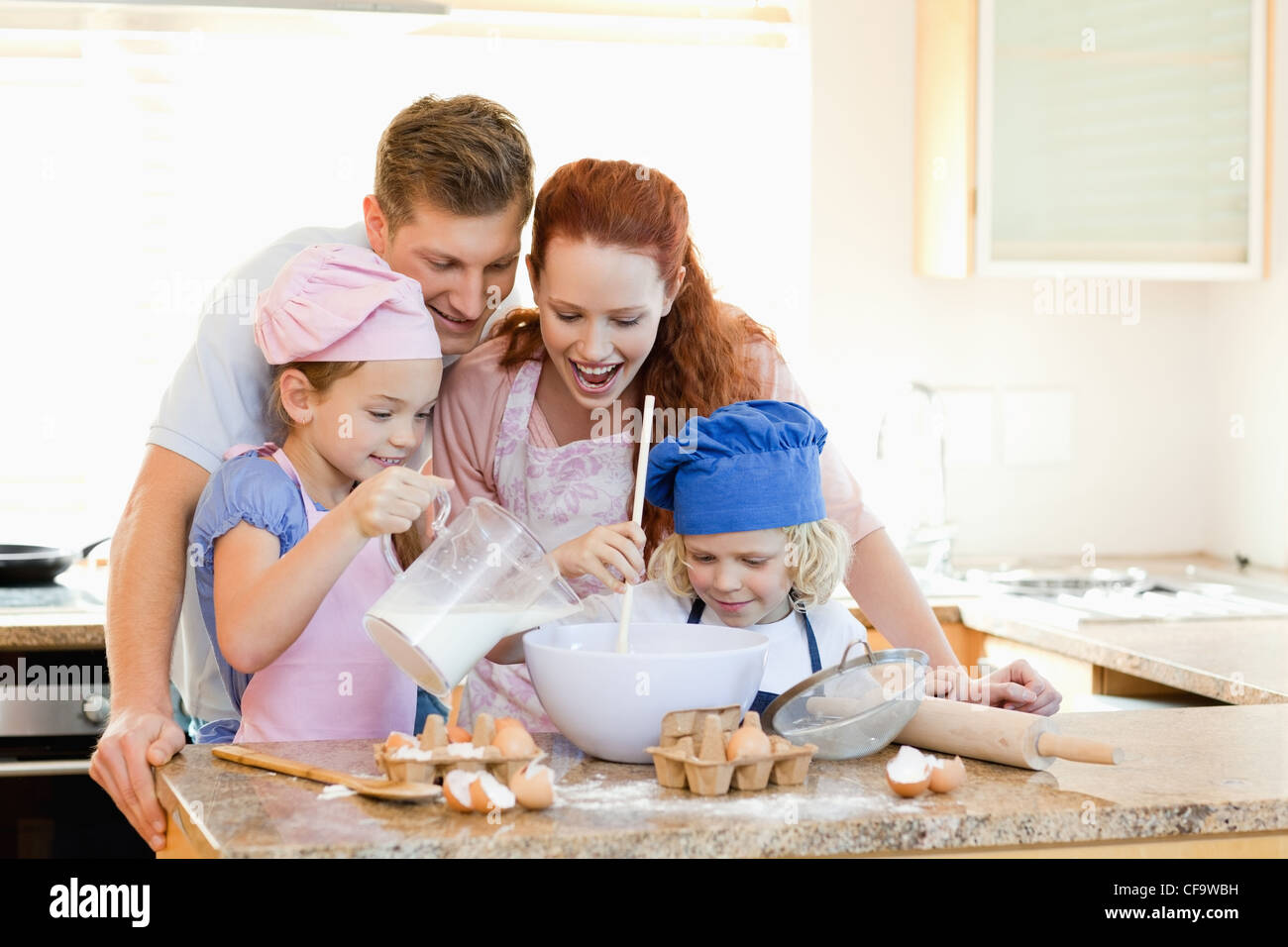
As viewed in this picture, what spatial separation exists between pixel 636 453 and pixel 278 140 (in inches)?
63.6

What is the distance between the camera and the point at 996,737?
119 centimetres

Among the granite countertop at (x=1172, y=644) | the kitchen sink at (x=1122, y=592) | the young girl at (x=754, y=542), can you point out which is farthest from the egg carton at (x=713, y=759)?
the kitchen sink at (x=1122, y=592)

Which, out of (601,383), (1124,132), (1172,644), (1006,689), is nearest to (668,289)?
(601,383)

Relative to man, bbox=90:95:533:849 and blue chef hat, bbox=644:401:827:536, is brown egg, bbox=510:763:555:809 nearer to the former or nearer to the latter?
blue chef hat, bbox=644:401:827:536

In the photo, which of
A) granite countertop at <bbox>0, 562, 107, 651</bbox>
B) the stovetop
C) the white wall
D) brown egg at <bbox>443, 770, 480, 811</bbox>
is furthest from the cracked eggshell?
the white wall

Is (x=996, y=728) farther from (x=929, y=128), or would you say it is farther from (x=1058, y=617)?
(x=929, y=128)

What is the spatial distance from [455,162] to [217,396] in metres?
0.39

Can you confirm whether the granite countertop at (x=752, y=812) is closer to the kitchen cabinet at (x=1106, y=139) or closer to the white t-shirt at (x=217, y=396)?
the white t-shirt at (x=217, y=396)

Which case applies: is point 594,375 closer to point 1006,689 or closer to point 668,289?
point 668,289

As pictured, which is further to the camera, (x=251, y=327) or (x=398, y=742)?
(x=251, y=327)

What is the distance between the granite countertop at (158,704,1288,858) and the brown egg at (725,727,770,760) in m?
0.03

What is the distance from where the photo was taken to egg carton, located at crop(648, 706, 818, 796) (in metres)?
1.09
